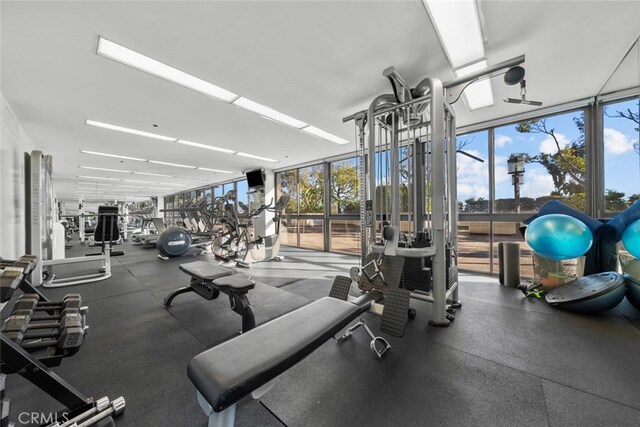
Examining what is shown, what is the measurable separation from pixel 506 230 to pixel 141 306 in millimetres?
5294

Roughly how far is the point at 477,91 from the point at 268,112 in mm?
2823

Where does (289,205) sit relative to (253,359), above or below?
above

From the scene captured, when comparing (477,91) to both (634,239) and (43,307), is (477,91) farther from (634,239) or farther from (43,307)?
(43,307)

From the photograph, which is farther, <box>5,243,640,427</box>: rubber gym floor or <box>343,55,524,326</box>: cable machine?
<box>343,55,524,326</box>: cable machine

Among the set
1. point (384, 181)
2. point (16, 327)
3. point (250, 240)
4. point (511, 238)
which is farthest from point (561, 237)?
point (250, 240)

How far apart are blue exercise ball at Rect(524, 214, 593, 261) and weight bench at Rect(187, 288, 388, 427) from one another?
265 cm

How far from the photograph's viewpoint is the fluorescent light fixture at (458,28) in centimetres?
180

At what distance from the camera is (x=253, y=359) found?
93 centimetres

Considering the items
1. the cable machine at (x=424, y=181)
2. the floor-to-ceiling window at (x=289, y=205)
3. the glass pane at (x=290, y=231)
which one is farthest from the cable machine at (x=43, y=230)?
the glass pane at (x=290, y=231)

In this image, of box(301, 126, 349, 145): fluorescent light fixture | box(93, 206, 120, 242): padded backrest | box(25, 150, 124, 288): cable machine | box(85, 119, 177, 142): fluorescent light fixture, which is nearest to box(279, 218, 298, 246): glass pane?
box(301, 126, 349, 145): fluorescent light fixture

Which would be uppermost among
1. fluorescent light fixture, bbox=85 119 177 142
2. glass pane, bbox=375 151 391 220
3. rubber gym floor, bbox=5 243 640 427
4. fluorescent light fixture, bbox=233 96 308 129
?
fluorescent light fixture, bbox=233 96 308 129

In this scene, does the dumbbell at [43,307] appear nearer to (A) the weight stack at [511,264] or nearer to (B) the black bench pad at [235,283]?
(B) the black bench pad at [235,283]

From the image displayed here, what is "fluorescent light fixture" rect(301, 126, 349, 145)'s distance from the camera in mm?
4425

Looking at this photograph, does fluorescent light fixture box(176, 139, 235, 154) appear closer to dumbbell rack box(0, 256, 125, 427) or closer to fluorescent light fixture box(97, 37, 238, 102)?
fluorescent light fixture box(97, 37, 238, 102)
